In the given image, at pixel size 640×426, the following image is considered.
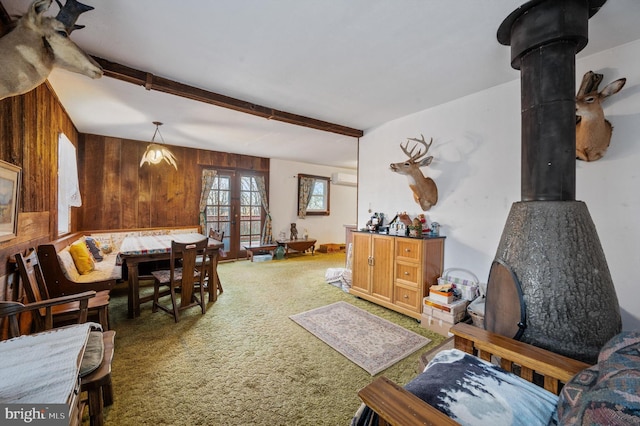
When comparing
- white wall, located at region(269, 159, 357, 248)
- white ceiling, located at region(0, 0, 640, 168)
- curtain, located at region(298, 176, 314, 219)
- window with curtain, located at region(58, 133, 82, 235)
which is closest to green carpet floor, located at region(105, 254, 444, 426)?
window with curtain, located at region(58, 133, 82, 235)

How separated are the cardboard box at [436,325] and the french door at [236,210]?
14.6ft

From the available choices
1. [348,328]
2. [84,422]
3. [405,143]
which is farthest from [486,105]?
[84,422]

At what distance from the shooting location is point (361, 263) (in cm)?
364

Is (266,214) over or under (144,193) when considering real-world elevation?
under

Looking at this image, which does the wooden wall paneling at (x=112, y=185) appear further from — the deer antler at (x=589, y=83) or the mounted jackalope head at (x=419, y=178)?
the deer antler at (x=589, y=83)

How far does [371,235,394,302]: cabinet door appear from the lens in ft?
10.6

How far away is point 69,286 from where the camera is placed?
2342mm

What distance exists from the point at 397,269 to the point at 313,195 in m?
4.49

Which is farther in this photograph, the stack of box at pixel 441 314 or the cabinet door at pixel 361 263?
the cabinet door at pixel 361 263

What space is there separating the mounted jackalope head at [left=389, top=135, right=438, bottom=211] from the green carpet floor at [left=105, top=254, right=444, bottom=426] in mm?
1473

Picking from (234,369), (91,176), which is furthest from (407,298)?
(91,176)

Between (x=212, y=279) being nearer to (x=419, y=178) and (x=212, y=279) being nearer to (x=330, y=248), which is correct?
(x=419, y=178)

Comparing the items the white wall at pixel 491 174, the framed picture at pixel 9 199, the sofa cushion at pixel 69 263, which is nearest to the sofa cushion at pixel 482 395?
the white wall at pixel 491 174

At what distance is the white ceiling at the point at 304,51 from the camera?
1655 millimetres
